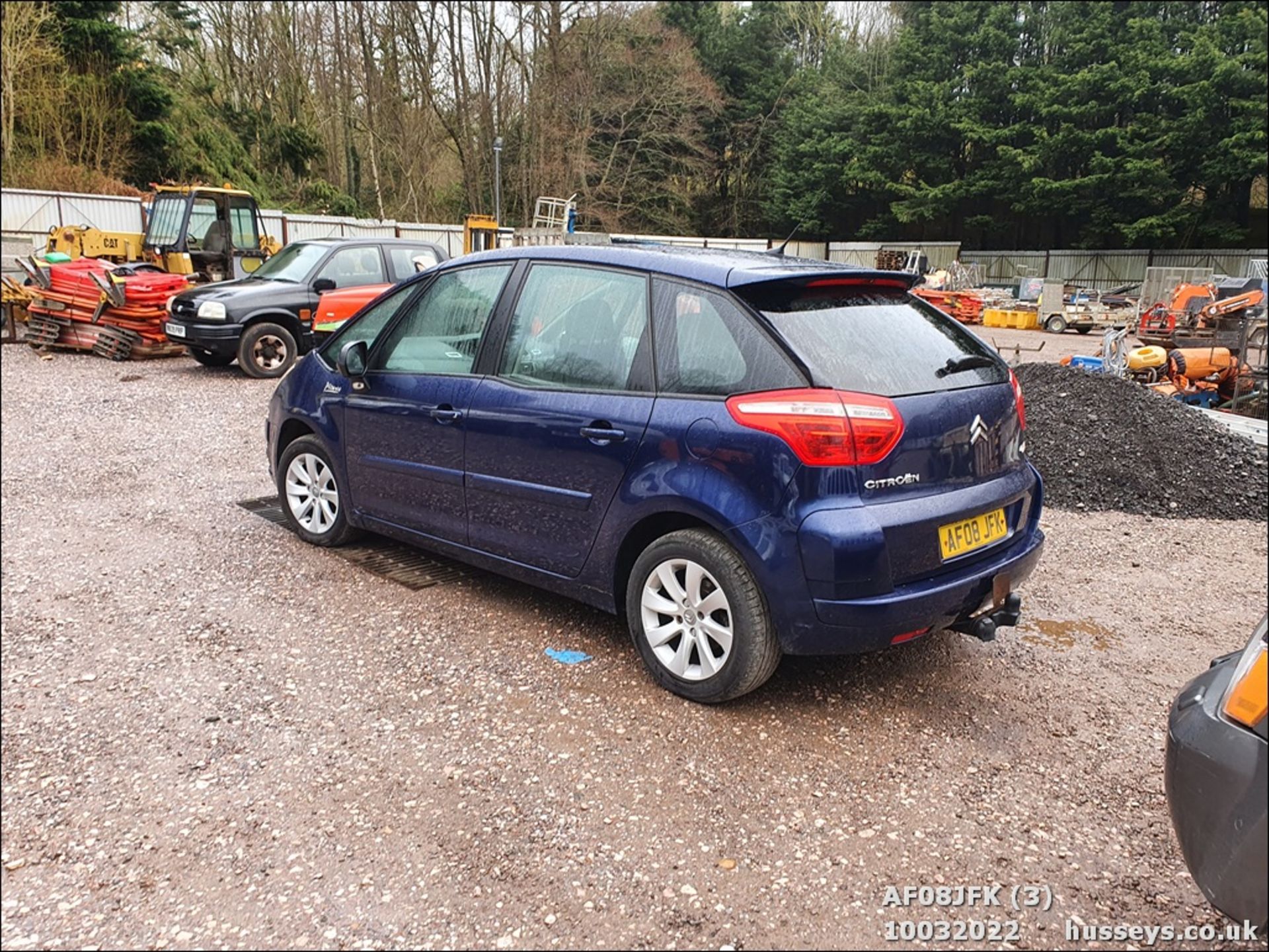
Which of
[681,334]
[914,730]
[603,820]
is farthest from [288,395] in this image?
[914,730]

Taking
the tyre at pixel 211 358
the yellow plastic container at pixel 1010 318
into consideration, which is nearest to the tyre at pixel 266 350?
the tyre at pixel 211 358

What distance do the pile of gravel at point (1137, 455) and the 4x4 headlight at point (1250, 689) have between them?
15.2 ft

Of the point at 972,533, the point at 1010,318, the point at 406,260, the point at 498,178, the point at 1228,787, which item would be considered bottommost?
the point at 1228,787

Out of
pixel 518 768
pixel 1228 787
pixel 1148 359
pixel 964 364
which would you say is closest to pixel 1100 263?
pixel 1148 359

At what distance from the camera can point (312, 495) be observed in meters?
5.28

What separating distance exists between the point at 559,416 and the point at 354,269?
31.8 ft

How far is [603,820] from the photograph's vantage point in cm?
279

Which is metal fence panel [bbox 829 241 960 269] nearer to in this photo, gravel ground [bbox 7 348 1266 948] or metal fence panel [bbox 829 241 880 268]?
metal fence panel [bbox 829 241 880 268]

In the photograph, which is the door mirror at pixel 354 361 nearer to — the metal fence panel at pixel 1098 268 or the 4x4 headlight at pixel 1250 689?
the 4x4 headlight at pixel 1250 689

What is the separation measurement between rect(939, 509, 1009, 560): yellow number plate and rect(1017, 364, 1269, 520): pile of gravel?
3180 mm

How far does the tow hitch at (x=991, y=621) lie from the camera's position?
3.51 meters

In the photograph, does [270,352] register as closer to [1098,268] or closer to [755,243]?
[755,243]

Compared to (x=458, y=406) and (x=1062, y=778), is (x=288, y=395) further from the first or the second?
(x=1062, y=778)

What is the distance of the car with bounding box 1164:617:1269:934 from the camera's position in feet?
5.73
